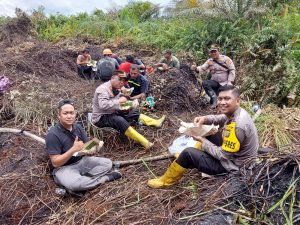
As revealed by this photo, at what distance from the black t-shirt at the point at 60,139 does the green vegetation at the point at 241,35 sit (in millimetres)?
4548

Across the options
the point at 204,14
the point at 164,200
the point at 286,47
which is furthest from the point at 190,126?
the point at 204,14

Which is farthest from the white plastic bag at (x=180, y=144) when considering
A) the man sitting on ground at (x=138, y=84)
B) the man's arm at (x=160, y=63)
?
the man's arm at (x=160, y=63)

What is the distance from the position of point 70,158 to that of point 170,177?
1.22 meters

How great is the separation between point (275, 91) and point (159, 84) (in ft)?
8.24

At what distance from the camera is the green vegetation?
7.79 meters

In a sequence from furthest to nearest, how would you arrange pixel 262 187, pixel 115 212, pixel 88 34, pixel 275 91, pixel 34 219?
pixel 88 34 < pixel 275 91 < pixel 34 219 < pixel 115 212 < pixel 262 187

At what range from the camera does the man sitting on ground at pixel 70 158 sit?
403 centimetres

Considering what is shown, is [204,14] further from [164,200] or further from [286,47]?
[164,200]

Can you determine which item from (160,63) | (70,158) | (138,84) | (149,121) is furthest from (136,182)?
(160,63)

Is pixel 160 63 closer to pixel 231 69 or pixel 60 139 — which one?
pixel 231 69

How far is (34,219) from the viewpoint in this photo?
3.91 meters

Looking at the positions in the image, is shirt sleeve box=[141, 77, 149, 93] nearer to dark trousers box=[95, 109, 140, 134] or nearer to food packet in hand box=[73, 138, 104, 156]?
dark trousers box=[95, 109, 140, 134]

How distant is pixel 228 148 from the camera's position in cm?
349

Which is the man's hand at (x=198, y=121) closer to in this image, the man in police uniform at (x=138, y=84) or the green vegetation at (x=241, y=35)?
the man in police uniform at (x=138, y=84)
